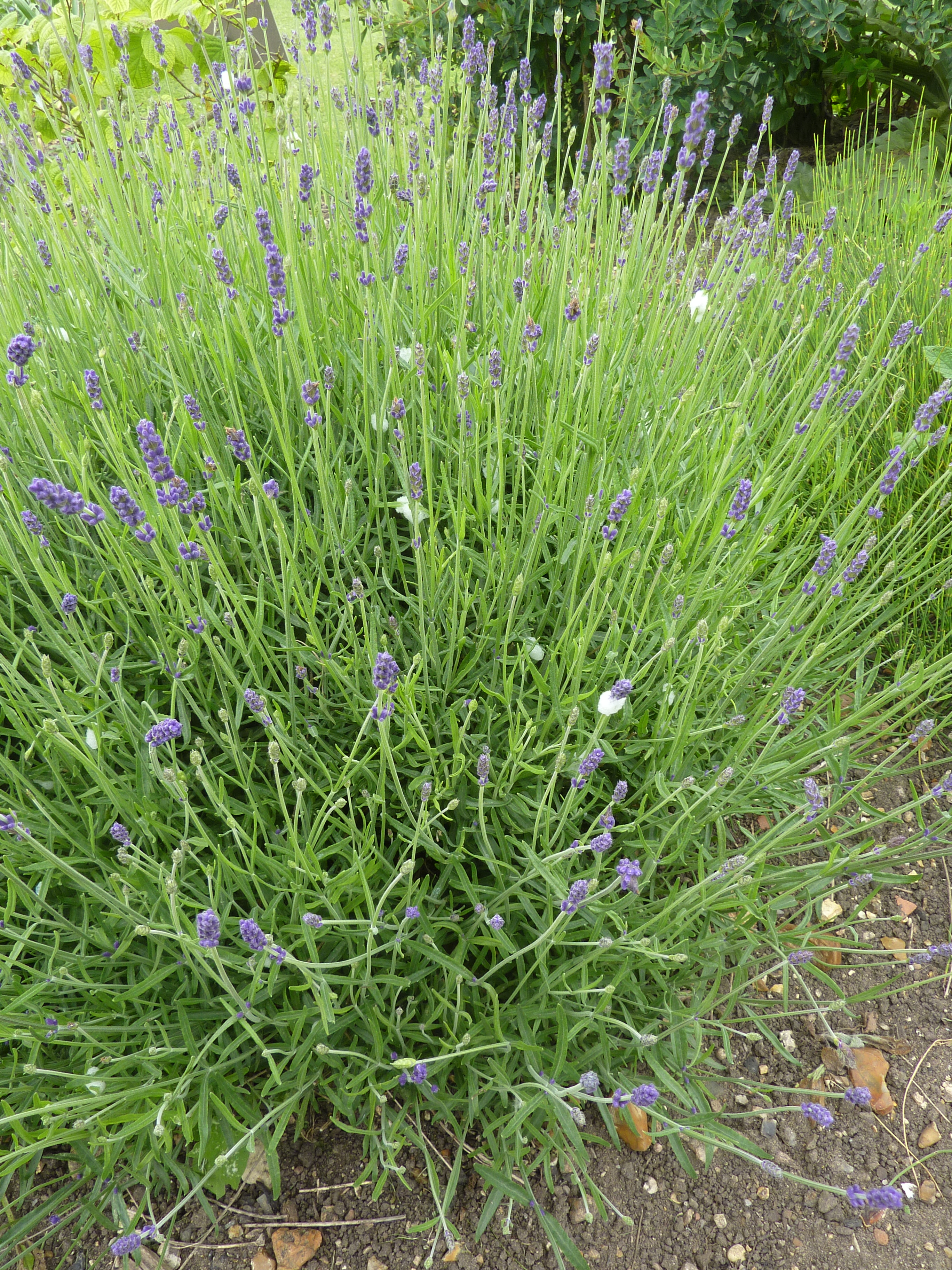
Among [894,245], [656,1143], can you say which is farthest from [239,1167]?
[894,245]

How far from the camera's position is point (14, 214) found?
2.08 meters

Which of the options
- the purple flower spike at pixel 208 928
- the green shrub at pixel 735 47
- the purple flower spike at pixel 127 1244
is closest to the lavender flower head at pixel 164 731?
the purple flower spike at pixel 208 928

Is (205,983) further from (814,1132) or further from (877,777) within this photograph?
(877,777)

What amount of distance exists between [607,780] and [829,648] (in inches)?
22.7

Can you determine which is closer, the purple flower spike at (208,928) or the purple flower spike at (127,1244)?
the purple flower spike at (208,928)

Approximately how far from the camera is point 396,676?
4.32ft

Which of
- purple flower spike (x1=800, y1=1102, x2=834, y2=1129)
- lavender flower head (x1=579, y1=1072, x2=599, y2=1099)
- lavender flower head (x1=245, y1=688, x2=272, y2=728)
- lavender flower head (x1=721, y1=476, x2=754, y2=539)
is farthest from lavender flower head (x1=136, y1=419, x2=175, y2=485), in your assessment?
purple flower spike (x1=800, y1=1102, x2=834, y2=1129)

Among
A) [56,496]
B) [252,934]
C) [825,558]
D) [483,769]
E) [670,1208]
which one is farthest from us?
[670,1208]

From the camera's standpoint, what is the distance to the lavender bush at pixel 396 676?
1.47 meters

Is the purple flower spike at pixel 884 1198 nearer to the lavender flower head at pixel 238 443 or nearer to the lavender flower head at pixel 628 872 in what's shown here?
the lavender flower head at pixel 628 872

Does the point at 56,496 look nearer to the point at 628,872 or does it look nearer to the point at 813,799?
the point at 628,872

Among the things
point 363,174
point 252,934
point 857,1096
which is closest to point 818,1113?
point 857,1096

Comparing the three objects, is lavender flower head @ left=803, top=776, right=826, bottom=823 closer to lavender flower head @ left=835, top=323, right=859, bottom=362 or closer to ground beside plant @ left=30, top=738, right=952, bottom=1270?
ground beside plant @ left=30, top=738, right=952, bottom=1270

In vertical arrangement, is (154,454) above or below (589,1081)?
above
